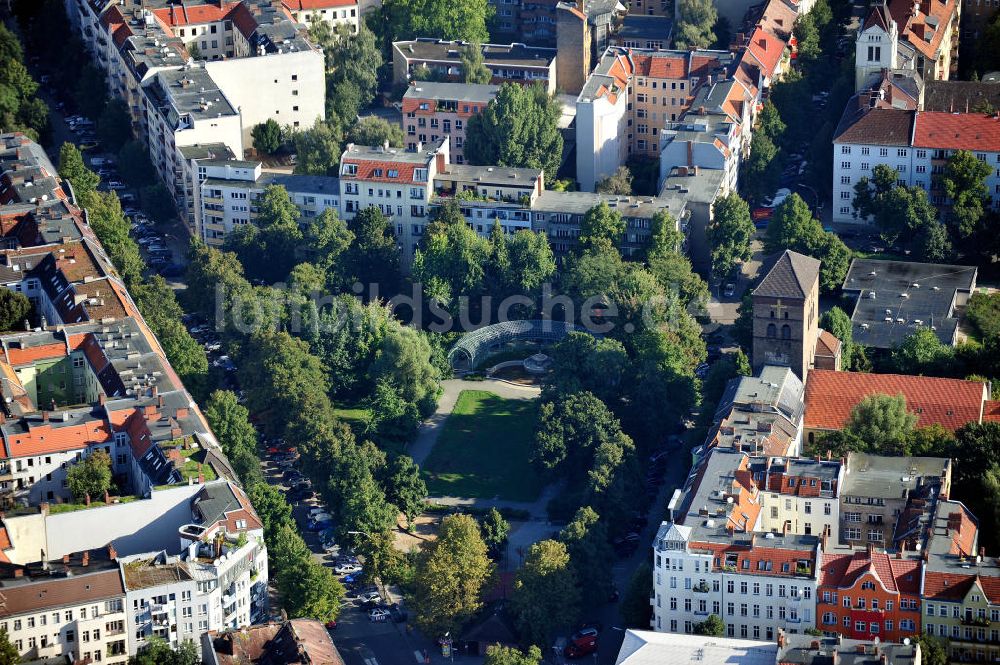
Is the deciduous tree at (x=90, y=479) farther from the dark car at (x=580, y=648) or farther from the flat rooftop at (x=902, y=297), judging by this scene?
the flat rooftop at (x=902, y=297)

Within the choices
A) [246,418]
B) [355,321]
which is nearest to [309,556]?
[246,418]

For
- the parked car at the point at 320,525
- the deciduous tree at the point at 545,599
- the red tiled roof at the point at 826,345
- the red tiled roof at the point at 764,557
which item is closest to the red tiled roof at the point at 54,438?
the parked car at the point at 320,525

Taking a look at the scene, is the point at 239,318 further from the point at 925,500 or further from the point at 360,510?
the point at 925,500

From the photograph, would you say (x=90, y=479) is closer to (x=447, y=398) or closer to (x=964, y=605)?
(x=447, y=398)

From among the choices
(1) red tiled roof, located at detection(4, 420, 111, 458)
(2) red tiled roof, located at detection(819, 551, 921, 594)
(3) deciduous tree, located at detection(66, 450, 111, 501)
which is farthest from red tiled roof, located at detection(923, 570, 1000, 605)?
(1) red tiled roof, located at detection(4, 420, 111, 458)

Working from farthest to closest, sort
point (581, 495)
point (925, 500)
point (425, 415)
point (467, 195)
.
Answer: point (467, 195) → point (425, 415) → point (581, 495) → point (925, 500)

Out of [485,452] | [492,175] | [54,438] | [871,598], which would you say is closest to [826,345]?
[485,452]

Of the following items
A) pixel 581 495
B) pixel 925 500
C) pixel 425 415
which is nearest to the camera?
pixel 925 500
